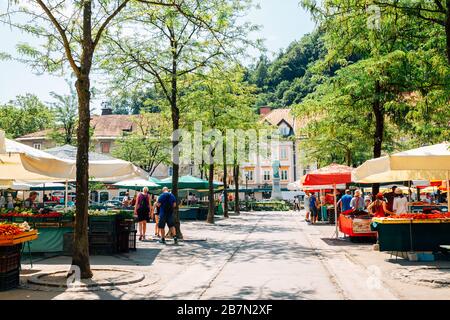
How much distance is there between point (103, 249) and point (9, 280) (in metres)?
5.04

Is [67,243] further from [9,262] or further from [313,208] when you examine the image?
[313,208]

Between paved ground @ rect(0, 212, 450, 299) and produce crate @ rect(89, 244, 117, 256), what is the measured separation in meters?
0.53

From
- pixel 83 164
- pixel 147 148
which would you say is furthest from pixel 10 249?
pixel 147 148

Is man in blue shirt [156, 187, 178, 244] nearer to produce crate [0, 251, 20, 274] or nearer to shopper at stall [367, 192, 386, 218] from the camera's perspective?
shopper at stall [367, 192, 386, 218]

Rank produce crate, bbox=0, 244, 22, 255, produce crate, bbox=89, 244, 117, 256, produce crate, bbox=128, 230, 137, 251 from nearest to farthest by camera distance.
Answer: produce crate, bbox=0, 244, 22, 255
produce crate, bbox=89, 244, 117, 256
produce crate, bbox=128, 230, 137, 251

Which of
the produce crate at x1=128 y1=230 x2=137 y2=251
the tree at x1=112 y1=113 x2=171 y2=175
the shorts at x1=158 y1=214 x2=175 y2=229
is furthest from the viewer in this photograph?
the tree at x1=112 y1=113 x2=171 y2=175

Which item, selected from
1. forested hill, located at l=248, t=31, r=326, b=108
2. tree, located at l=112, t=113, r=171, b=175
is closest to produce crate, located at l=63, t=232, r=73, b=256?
tree, located at l=112, t=113, r=171, b=175

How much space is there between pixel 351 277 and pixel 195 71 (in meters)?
11.5

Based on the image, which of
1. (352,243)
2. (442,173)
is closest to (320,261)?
(352,243)

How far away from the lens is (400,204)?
15.3 m

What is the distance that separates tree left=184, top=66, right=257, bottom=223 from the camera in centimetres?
2113

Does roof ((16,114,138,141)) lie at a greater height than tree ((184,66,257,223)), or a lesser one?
greater

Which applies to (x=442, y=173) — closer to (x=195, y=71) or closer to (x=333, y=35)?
(x=333, y=35)
